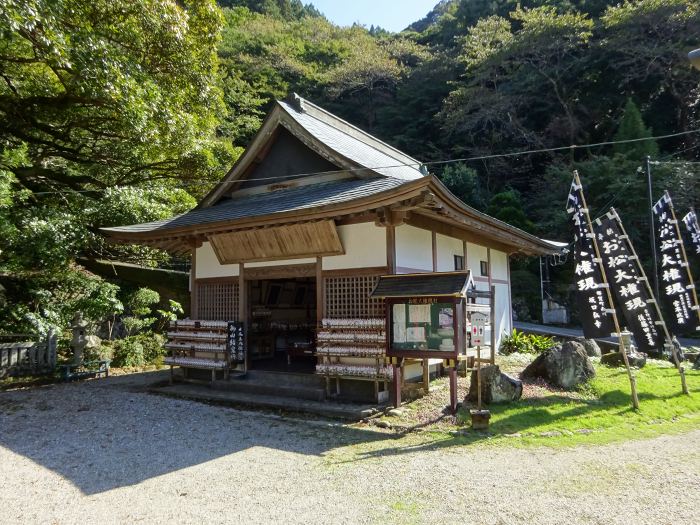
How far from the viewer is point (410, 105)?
1503 inches

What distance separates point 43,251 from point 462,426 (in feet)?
32.2

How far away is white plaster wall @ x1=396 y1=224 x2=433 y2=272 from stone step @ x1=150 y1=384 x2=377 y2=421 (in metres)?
2.69

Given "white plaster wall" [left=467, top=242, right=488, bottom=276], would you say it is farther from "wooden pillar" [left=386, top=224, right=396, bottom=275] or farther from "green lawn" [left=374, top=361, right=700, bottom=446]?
"wooden pillar" [left=386, top=224, right=396, bottom=275]

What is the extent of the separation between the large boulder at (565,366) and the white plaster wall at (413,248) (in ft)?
9.78

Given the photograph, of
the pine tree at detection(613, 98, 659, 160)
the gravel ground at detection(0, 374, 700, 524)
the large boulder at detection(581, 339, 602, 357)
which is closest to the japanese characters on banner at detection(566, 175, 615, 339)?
the gravel ground at detection(0, 374, 700, 524)

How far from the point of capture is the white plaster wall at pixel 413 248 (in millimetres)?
8898

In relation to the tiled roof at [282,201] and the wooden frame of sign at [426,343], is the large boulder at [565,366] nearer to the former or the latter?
the wooden frame of sign at [426,343]

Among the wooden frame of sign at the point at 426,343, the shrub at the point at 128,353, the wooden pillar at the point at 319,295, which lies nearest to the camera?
the wooden frame of sign at the point at 426,343

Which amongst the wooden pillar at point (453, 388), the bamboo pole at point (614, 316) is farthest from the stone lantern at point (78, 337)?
the bamboo pole at point (614, 316)

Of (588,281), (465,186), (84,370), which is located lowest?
(84,370)

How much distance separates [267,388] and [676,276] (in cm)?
1060

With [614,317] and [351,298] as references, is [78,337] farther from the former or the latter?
[614,317]

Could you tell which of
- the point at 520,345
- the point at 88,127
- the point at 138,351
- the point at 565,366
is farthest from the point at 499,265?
the point at 88,127

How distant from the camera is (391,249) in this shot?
335 inches
